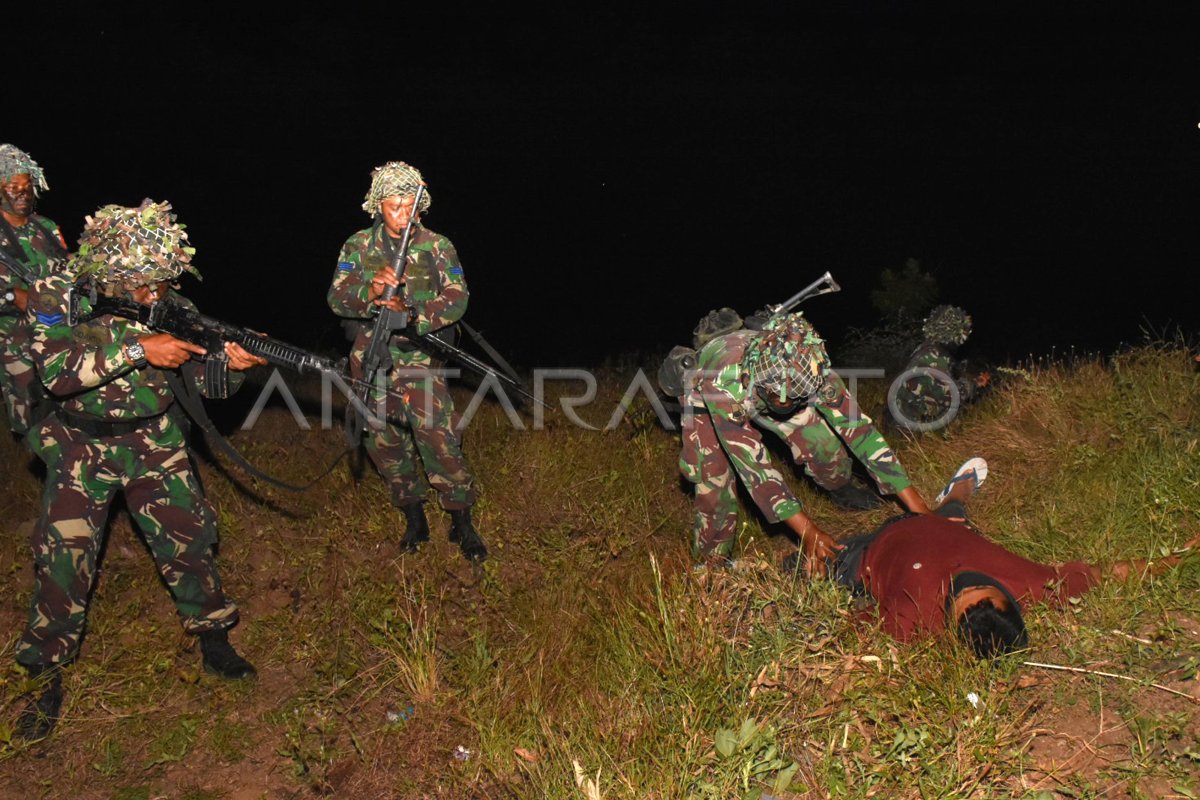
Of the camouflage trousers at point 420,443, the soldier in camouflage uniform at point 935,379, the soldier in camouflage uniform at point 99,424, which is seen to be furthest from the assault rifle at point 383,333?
the soldier in camouflage uniform at point 935,379

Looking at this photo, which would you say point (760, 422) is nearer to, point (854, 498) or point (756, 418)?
point (756, 418)

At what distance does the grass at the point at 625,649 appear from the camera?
10.7 ft

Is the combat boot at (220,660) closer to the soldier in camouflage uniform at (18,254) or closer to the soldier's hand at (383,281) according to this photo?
the soldier in camouflage uniform at (18,254)

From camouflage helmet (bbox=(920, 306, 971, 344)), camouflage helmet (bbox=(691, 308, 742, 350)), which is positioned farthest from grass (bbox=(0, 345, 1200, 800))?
camouflage helmet (bbox=(691, 308, 742, 350))

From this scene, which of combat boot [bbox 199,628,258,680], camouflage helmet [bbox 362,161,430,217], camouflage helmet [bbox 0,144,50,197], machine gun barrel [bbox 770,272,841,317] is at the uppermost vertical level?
camouflage helmet [bbox 0,144,50,197]

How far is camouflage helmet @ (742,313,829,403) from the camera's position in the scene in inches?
169

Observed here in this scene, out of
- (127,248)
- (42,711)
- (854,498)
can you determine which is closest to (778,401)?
(854,498)

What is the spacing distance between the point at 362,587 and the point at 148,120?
66.6 feet

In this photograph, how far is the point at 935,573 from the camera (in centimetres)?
353

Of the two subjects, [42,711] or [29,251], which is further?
[29,251]

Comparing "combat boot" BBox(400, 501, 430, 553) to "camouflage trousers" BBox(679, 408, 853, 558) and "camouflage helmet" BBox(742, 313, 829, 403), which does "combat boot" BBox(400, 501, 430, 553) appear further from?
"camouflage helmet" BBox(742, 313, 829, 403)

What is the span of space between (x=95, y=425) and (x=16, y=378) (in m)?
1.35

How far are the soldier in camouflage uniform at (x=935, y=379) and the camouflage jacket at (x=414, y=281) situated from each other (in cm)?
283

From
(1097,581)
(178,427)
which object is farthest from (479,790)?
(1097,581)
